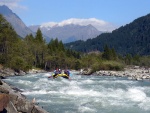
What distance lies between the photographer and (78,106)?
18.8 m

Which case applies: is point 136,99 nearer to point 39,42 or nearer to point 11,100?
point 11,100

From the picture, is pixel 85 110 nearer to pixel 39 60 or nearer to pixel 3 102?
pixel 3 102

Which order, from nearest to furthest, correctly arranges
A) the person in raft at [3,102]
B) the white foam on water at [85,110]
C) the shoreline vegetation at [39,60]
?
the person in raft at [3,102] → the white foam on water at [85,110] → the shoreline vegetation at [39,60]

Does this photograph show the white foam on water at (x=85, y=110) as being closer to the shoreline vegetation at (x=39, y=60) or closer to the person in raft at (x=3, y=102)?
the person in raft at (x=3, y=102)

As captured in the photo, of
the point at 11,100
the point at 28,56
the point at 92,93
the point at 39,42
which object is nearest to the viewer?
the point at 11,100

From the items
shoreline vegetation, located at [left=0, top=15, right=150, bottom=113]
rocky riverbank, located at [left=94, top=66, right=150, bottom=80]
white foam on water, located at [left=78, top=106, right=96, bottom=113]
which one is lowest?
white foam on water, located at [left=78, top=106, right=96, bottom=113]

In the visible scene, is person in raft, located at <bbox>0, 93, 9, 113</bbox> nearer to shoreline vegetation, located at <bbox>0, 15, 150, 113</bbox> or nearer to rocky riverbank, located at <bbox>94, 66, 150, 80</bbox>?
shoreline vegetation, located at <bbox>0, 15, 150, 113</bbox>

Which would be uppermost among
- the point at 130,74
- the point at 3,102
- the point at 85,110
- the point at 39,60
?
the point at 39,60

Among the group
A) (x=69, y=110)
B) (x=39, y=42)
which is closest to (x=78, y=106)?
(x=69, y=110)

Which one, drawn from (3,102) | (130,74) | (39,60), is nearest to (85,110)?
(3,102)

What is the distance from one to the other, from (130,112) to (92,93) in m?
8.15

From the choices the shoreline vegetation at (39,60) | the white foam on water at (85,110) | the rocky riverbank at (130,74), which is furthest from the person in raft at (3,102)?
the rocky riverbank at (130,74)

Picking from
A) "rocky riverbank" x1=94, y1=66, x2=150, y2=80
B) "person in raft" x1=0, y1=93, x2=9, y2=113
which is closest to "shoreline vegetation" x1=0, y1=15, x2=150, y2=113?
"rocky riverbank" x1=94, y1=66, x2=150, y2=80

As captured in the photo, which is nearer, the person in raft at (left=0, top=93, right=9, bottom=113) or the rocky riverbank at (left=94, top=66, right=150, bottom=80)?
the person in raft at (left=0, top=93, right=9, bottom=113)
